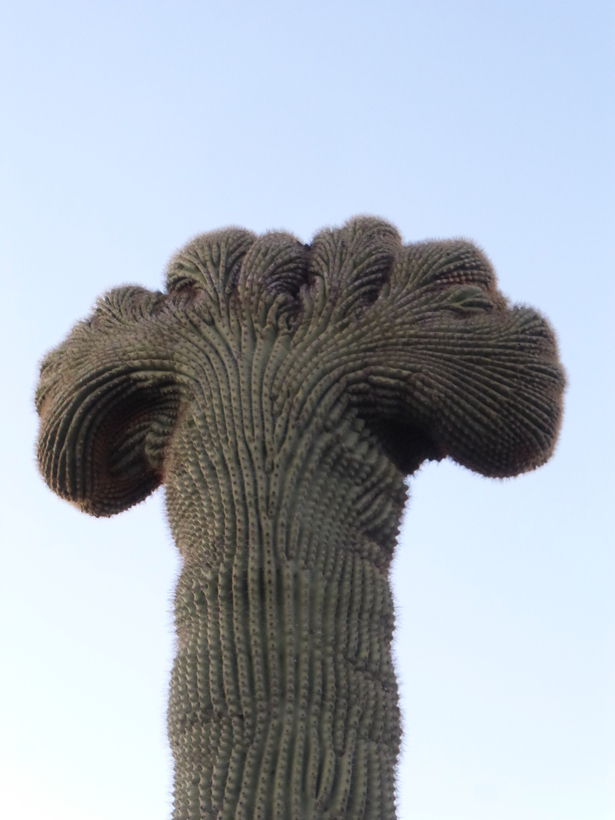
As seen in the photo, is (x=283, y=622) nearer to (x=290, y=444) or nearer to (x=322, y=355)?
(x=290, y=444)

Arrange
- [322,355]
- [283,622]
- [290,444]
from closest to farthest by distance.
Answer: [283,622] → [290,444] → [322,355]

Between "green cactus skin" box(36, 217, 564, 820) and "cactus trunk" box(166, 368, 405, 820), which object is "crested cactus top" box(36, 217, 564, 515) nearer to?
"green cactus skin" box(36, 217, 564, 820)

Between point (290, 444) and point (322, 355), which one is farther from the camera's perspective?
point (322, 355)

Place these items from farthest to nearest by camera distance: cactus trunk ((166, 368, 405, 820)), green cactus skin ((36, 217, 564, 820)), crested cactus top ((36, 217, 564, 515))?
crested cactus top ((36, 217, 564, 515))
green cactus skin ((36, 217, 564, 820))
cactus trunk ((166, 368, 405, 820))

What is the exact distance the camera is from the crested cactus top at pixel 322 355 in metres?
5.54

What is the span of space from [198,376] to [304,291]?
0.71 meters

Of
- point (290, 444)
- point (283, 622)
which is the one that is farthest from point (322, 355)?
point (283, 622)

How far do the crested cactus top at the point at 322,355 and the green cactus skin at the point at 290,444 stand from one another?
0.01 metres

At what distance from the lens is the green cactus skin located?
15.6 ft

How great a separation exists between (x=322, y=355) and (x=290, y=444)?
0.50m

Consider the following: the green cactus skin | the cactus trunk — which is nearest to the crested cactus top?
the green cactus skin

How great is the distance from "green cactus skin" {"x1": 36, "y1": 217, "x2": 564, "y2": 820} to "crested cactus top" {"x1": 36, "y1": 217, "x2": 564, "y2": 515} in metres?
0.01

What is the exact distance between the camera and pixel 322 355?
222 inches

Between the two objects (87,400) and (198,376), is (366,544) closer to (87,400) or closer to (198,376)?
(198,376)
